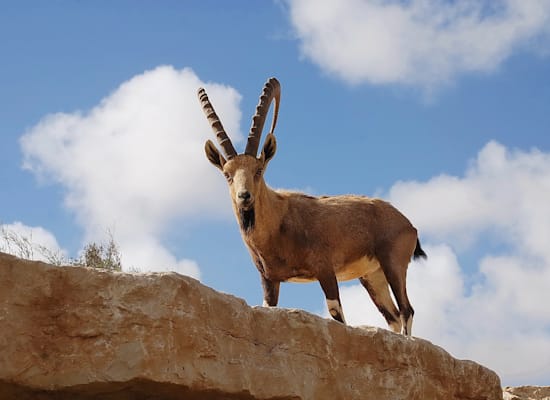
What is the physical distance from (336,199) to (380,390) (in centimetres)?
417

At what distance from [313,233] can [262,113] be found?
1553 mm

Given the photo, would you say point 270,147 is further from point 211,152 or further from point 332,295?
point 332,295

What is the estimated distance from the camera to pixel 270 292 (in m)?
9.16

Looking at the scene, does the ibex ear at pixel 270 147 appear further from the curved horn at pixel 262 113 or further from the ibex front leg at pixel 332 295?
the ibex front leg at pixel 332 295

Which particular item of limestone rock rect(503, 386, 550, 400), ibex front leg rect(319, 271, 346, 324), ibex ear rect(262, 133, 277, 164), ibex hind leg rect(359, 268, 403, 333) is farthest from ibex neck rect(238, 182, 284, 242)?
limestone rock rect(503, 386, 550, 400)

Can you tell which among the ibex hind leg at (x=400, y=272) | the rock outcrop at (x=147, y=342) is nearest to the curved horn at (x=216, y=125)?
the ibex hind leg at (x=400, y=272)

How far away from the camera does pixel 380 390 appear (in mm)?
6125

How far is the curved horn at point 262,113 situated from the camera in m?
9.39

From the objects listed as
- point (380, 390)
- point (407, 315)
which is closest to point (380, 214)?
point (407, 315)

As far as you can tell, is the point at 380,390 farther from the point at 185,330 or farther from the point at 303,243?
the point at 303,243

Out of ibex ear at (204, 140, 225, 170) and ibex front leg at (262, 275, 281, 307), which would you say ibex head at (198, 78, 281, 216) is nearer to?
ibex ear at (204, 140, 225, 170)

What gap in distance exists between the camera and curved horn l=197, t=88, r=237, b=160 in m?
9.39

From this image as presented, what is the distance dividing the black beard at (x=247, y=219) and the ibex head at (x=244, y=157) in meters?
0.07

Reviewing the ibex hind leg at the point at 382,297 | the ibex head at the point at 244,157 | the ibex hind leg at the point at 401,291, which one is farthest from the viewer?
the ibex hind leg at the point at 382,297
